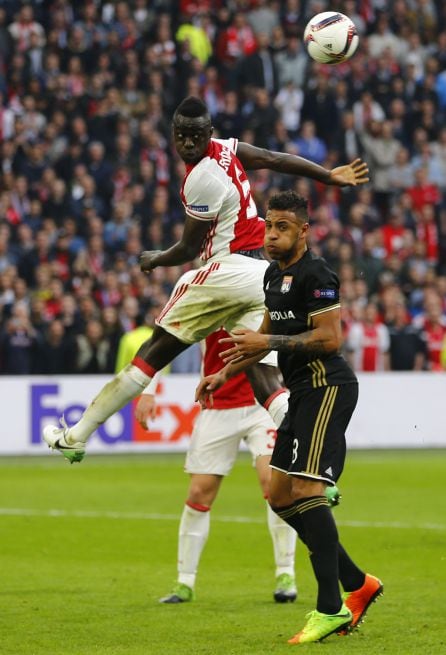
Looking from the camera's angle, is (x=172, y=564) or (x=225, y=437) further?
(x=172, y=564)

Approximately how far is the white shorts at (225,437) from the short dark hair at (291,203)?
245 centimetres

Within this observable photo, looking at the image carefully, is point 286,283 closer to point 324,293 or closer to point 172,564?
point 324,293

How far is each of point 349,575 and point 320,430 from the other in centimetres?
99

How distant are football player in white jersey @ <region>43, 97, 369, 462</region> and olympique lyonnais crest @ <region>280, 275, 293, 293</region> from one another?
4.27 feet

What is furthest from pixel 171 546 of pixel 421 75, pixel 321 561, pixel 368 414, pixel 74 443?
pixel 421 75

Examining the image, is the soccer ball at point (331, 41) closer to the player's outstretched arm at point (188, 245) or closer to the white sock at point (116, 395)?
the player's outstretched arm at point (188, 245)

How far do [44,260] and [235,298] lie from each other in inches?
515

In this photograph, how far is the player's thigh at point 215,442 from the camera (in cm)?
970

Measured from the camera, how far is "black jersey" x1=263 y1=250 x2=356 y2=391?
758cm

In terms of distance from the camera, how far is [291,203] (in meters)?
7.72

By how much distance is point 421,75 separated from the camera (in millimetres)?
28375

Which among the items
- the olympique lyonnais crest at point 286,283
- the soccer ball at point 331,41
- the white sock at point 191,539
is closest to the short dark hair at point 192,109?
the soccer ball at point 331,41

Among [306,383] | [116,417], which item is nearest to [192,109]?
[306,383]

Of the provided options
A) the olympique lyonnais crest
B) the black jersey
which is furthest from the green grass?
the olympique lyonnais crest
